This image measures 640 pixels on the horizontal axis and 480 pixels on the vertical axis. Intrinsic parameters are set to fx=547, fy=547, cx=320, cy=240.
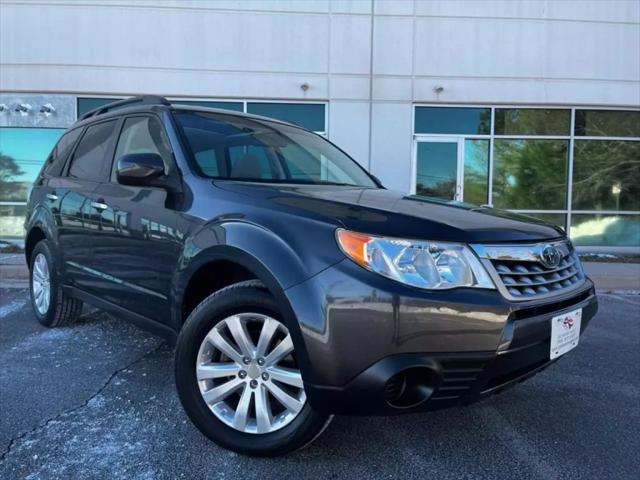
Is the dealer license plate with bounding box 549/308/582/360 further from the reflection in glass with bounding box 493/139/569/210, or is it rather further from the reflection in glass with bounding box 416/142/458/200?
the reflection in glass with bounding box 493/139/569/210

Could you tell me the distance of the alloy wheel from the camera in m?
2.39

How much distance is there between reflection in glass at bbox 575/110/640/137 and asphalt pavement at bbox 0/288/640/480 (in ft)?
27.5

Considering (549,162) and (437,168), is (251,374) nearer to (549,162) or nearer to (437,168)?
(437,168)

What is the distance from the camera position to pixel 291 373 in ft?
7.78

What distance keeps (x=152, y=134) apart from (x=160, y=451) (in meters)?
1.86

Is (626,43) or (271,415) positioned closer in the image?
(271,415)

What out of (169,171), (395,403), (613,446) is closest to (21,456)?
(169,171)

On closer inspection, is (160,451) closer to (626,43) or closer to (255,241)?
(255,241)

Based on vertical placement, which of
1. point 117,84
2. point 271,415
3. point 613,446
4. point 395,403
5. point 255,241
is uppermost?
point 117,84

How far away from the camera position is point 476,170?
11.1 m

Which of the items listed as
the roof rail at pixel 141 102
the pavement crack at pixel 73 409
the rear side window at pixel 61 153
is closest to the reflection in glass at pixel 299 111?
the rear side window at pixel 61 153

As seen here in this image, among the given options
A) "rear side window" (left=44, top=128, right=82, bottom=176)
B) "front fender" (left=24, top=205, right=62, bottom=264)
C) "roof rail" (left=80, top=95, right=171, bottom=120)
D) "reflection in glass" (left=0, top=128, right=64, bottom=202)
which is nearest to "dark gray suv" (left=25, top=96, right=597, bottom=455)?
"roof rail" (left=80, top=95, right=171, bottom=120)

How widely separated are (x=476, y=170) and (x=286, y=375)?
375 inches

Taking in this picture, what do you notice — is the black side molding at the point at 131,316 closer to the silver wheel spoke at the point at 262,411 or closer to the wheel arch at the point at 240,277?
the wheel arch at the point at 240,277
